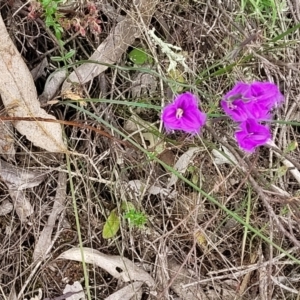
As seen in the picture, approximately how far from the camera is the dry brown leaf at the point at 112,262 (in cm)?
168

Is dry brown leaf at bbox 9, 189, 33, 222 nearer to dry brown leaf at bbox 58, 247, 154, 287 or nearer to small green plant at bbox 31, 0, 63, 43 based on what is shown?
dry brown leaf at bbox 58, 247, 154, 287

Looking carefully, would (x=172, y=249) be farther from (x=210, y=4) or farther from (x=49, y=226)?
(x=210, y=4)

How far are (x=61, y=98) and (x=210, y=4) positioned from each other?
553 mm

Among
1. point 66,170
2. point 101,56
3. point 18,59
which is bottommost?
point 66,170

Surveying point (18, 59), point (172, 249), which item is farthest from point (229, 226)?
point (18, 59)

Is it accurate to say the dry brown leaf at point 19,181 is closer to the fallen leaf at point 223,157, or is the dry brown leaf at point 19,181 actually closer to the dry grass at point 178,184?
the dry grass at point 178,184

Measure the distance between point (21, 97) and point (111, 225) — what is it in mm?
477

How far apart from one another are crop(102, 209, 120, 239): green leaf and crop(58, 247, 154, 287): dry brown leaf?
64mm

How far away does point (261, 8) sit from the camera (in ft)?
5.63

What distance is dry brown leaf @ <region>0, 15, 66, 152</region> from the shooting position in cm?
152

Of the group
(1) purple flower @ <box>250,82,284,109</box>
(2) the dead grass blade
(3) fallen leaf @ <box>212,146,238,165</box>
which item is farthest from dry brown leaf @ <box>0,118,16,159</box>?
(1) purple flower @ <box>250,82,284,109</box>

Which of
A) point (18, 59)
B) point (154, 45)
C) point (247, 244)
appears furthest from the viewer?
point (247, 244)

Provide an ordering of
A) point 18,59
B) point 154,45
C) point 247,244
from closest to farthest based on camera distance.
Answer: point 18,59 < point 154,45 < point 247,244

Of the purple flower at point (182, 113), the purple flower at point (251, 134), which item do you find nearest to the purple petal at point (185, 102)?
the purple flower at point (182, 113)
